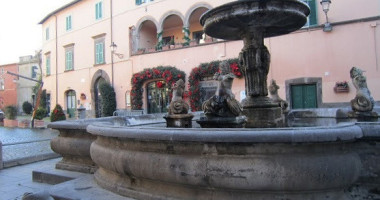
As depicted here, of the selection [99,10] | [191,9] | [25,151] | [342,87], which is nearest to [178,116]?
[25,151]

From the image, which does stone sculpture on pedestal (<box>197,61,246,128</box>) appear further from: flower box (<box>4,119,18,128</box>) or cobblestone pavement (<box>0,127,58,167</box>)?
flower box (<box>4,119,18,128</box>)

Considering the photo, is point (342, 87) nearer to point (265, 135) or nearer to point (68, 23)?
point (265, 135)

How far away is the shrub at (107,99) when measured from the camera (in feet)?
78.1

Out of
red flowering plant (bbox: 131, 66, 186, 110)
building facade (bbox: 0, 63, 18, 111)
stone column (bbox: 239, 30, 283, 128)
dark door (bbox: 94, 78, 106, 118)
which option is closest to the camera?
stone column (bbox: 239, 30, 283, 128)

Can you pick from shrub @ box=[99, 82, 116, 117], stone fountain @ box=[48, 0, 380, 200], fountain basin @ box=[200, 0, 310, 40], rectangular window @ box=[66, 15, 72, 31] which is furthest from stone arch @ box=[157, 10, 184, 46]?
stone fountain @ box=[48, 0, 380, 200]

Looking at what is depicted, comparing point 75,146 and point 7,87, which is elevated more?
point 7,87

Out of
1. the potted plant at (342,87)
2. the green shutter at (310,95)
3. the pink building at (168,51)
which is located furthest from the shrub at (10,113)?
the potted plant at (342,87)

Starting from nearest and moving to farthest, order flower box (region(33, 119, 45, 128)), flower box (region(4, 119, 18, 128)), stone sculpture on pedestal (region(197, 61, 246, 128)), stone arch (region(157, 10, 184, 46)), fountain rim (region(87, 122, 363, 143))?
fountain rim (region(87, 122, 363, 143))
stone sculpture on pedestal (region(197, 61, 246, 128))
flower box (region(33, 119, 45, 128))
stone arch (region(157, 10, 184, 46))
flower box (region(4, 119, 18, 128))

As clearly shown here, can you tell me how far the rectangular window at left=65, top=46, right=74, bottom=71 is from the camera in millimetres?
28891

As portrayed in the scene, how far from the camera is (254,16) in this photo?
461 centimetres

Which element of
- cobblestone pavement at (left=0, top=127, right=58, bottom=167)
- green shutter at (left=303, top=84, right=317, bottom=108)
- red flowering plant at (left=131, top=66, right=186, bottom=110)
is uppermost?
red flowering plant at (left=131, top=66, right=186, bottom=110)

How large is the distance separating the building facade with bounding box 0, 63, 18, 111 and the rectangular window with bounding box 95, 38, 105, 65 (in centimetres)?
3190

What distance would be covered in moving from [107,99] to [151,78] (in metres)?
4.47

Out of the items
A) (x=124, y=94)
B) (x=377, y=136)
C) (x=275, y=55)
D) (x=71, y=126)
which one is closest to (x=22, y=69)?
(x=124, y=94)
